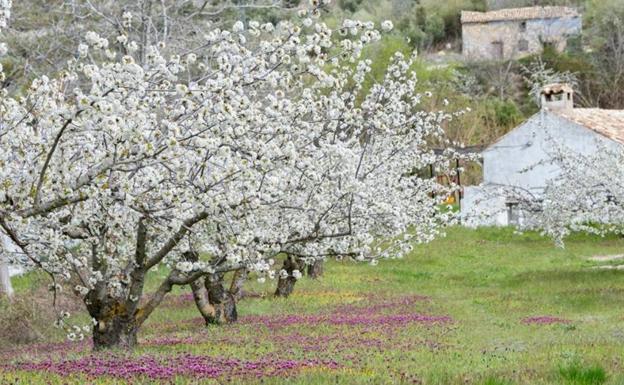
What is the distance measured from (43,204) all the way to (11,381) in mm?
1959

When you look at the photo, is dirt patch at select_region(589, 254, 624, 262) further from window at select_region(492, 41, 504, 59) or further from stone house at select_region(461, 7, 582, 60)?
window at select_region(492, 41, 504, 59)

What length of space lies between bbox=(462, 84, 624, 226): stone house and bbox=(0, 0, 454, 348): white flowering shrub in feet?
117

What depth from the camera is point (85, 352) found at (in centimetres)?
1612

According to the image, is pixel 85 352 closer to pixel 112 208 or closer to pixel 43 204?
pixel 112 208

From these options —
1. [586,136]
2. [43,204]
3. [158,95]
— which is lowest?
[43,204]

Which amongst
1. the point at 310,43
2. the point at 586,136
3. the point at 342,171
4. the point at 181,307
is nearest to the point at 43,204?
the point at 310,43

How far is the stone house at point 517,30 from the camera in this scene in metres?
114

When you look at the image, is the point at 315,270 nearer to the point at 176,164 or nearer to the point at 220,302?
the point at 220,302

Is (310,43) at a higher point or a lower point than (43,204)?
higher


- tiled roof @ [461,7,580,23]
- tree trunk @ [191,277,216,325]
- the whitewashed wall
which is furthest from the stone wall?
tree trunk @ [191,277,216,325]

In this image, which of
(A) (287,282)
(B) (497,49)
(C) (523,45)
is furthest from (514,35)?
(A) (287,282)

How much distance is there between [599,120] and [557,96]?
250cm

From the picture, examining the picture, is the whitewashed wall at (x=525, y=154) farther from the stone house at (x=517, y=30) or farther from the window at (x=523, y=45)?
the window at (x=523, y=45)

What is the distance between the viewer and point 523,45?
388 feet
